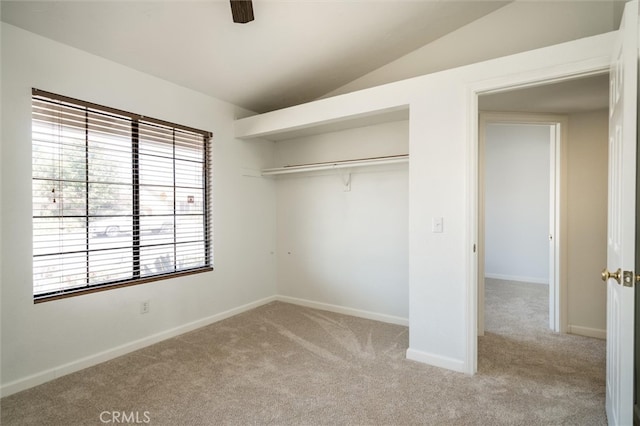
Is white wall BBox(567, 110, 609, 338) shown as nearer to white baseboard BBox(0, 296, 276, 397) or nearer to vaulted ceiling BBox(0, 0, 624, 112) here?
vaulted ceiling BBox(0, 0, 624, 112)

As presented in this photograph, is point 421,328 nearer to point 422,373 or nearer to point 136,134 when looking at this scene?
point 422,373

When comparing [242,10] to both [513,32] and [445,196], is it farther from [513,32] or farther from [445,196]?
[513,32]

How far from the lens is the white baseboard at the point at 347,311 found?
11.8ft

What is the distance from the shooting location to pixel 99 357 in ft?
8.70

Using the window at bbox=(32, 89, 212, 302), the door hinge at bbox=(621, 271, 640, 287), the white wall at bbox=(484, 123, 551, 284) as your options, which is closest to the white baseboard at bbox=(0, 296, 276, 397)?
the window at bbox=(32, 89, 212, 302)

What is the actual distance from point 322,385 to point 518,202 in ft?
16.5

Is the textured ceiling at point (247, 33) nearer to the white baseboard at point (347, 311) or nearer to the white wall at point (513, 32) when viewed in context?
the white wall at point (513, 32)

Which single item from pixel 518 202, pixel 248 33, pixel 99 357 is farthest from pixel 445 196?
pixel 518 202

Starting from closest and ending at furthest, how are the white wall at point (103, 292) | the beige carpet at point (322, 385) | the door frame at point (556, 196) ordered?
the beige carpet at point (322, 385), the white wall at point (103, 292), the door frame at point (556, 196)

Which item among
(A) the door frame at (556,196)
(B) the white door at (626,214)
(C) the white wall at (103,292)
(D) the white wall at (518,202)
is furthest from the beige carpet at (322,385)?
(D) the white wall at (518,202)

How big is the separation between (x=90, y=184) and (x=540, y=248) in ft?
20.6

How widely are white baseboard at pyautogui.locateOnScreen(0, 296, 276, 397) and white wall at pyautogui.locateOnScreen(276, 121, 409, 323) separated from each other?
1.10m

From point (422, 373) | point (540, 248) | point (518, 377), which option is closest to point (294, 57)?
point (422, 373)

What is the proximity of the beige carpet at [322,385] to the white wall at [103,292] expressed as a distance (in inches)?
8.0
